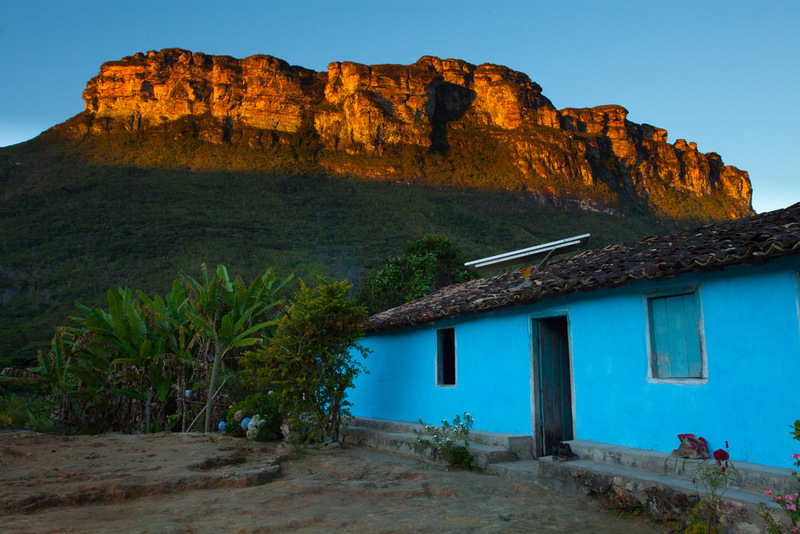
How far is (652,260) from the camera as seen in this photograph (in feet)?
21.0

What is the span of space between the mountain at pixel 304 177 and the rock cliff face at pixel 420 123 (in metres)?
0.23

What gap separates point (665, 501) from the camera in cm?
487

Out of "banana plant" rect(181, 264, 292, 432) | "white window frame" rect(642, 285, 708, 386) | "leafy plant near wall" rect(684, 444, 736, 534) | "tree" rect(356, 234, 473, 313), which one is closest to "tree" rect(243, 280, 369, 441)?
"banana plant" rect(181, 264, 292, 432)

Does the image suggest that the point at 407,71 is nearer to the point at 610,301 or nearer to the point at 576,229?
the point at 576,229

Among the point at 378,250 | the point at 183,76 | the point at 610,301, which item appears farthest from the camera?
the point at 183,76

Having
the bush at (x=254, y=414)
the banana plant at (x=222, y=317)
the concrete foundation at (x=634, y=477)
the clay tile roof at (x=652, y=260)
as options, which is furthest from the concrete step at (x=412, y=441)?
the banana plant at (x=222, y=317)

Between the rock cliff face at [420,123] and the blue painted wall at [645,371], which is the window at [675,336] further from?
the rock cliff face at [420,123]

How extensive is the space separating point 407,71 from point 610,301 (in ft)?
215

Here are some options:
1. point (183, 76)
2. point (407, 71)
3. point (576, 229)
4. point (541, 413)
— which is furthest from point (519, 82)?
point (541, 413)

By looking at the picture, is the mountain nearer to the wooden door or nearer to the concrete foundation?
the concrete foundation

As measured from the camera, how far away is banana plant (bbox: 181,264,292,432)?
35.3 ft

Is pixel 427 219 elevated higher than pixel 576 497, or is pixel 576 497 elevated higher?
pixel 427 219

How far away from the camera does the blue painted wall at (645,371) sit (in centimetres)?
524

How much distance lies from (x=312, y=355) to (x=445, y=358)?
2414mm
